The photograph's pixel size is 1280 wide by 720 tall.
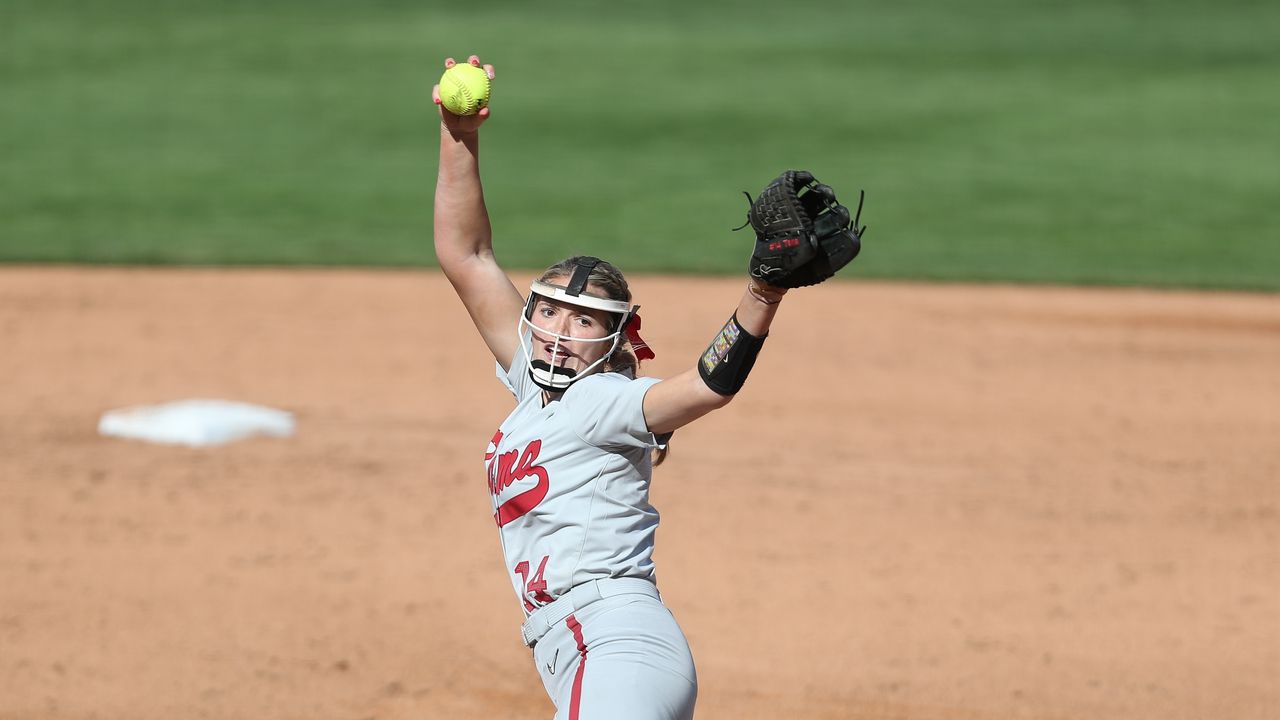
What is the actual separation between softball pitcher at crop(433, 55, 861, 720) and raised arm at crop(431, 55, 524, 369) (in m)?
0.21

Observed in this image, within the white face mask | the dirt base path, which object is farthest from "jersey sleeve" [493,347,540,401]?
the dirt base path

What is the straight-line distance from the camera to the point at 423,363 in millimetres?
8633

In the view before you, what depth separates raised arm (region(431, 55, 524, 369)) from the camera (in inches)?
156

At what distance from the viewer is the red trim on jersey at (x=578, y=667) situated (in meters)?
3.24

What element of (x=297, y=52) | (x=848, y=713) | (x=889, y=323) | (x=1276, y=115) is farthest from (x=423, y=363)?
(x=297, y=52)

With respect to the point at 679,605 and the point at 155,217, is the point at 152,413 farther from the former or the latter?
the point at 155,217

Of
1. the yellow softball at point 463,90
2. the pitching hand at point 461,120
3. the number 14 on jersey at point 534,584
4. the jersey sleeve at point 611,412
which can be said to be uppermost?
the yellow softball at point 463,90

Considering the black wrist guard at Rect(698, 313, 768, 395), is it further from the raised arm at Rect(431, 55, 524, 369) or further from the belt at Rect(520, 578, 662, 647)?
the raised arm at Rect(431, 55, 524, 369)

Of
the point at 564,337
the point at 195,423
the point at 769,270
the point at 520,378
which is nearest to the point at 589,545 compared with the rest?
the point at 564,337

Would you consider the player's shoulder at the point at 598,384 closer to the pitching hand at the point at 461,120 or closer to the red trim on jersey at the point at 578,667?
the red trim on jersey at the point at 578,667

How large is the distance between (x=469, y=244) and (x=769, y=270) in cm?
124

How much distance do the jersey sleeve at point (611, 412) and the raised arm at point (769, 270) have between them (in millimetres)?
112

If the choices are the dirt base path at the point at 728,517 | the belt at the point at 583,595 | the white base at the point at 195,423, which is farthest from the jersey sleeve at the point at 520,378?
the white base at the point at 195,423

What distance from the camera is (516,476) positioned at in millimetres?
3488
